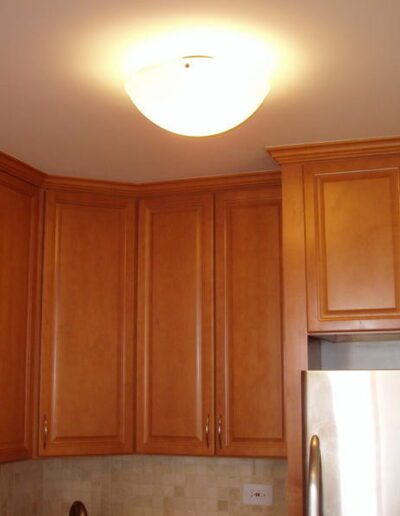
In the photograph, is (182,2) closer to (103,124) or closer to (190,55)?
(190,55)

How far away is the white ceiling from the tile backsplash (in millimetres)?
1303

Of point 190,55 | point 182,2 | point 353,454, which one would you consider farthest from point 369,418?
point 182,2

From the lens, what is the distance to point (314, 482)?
7.98ft

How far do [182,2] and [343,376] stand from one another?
1326mm

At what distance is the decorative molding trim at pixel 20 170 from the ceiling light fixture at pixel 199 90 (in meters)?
1.00

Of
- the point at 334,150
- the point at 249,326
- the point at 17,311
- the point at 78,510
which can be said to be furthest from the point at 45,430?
the point at 334,150

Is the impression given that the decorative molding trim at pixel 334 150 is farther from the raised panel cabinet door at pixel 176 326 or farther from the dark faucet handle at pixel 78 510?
the dark faucet handle at pixel 78 510

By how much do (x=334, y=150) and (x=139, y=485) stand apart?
1.78 metres

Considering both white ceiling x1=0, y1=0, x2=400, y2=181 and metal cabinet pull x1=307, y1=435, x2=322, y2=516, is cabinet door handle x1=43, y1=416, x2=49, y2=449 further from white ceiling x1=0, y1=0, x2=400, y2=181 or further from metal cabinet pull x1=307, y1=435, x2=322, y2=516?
metal cabinet pull x1=307, y1=435, x2=322, y2=516

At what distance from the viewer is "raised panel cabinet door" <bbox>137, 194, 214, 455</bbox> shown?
3.14 m

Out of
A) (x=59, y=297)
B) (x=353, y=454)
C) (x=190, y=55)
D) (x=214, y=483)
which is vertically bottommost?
(x=214, y=483)

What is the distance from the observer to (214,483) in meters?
3.41

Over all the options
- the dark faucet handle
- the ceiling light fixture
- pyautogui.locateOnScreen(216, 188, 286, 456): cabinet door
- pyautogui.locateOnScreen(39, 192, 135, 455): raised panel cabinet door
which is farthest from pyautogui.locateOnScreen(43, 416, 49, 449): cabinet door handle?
the ceiling light fixture

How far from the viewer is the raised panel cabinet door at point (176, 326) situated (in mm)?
3139
